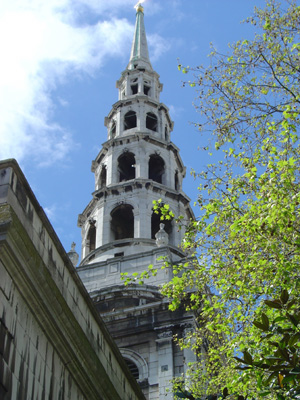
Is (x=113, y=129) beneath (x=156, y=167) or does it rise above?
above

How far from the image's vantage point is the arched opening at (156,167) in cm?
4368

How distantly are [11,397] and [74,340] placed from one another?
267 centimetres

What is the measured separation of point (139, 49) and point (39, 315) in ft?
146

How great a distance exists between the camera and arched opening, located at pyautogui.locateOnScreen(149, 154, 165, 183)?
143ft

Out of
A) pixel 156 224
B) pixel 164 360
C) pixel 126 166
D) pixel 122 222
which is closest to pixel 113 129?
pixel 126 166

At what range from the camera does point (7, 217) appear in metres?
11.9

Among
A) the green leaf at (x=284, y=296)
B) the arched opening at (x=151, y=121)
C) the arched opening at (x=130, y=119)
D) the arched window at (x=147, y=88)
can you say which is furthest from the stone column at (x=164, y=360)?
the arched window at (x=147, y=88)

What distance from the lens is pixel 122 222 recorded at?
41.2 meters

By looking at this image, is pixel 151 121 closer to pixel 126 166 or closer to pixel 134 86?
pixel 134 86

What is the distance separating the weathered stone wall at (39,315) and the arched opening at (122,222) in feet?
80.8

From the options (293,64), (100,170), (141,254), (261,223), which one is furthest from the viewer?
(100,170)

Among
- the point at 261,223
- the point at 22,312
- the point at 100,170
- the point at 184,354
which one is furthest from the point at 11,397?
the point at 100,170

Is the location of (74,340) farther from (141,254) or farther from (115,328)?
(141,254)

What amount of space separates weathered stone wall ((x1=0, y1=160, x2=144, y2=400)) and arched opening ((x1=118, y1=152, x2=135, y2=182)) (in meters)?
28.5
